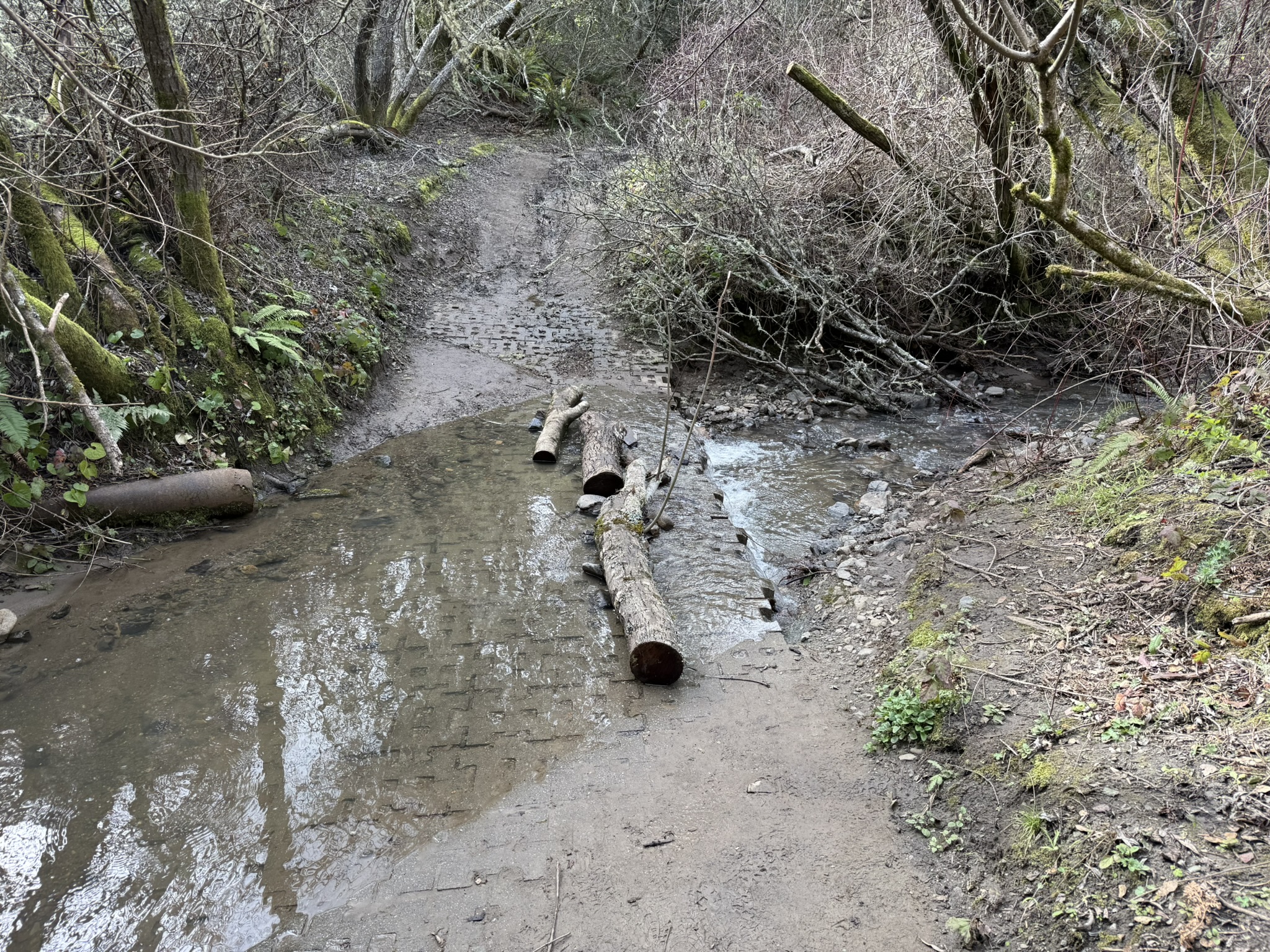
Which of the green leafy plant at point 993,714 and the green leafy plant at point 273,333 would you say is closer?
the green leafy plant at point 993,714

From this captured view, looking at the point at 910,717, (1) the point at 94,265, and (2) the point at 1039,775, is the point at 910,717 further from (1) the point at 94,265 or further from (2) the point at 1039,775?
(1) the point at 94,265

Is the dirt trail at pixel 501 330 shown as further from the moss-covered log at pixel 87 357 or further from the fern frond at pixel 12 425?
the fern frond at pixel 12 425

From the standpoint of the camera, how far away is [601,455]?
7305 millimetres

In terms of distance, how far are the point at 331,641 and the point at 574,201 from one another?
32.6 ft

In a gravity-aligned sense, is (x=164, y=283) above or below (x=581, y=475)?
above

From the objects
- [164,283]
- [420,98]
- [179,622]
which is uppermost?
[420,98]

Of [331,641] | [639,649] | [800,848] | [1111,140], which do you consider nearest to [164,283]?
[331,641]

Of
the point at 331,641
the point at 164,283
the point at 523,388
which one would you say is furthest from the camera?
the point at 523,388

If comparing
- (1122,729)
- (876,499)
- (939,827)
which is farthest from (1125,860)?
(876,499)

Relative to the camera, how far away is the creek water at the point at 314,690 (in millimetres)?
3340

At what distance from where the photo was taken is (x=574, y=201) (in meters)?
12.9

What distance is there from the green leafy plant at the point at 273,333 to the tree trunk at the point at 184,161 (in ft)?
0.79

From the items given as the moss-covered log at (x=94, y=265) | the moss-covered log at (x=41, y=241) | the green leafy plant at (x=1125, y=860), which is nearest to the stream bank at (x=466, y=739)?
the green leafy plant at (x=1125, y=860)

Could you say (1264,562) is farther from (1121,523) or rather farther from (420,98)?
(420,98)
